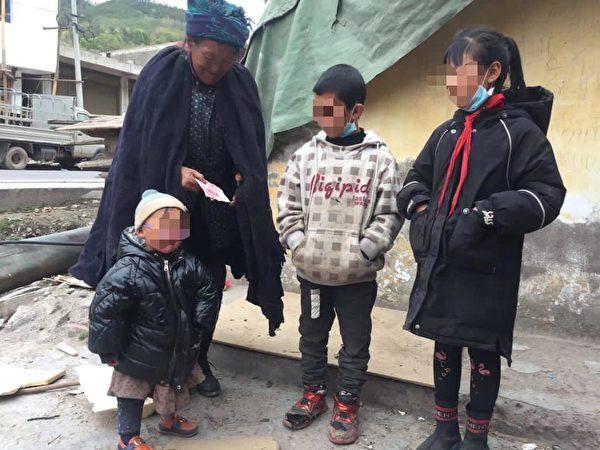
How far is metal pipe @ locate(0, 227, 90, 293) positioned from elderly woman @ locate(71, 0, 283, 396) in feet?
6.70

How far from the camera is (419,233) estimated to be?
79.8 inches

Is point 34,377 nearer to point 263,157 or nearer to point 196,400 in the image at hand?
point 196,400

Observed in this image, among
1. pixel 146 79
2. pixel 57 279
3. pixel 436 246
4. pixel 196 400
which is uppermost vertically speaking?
pixel 146 79

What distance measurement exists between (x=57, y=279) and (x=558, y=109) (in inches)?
161

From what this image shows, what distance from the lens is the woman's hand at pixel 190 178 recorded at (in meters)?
2.29

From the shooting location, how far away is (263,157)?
8.32ft

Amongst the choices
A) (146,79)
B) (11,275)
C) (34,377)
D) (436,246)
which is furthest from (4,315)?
(436,246)

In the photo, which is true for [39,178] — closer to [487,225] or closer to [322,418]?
[322,418]

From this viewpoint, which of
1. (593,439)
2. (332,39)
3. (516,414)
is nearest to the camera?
(593,439)

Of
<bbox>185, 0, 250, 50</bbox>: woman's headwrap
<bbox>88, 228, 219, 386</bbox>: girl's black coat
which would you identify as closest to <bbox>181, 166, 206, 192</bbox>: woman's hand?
<bbox>88, 228, 219, 386</bbox>: girl's black coat

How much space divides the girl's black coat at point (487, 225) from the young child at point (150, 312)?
36.9 inches

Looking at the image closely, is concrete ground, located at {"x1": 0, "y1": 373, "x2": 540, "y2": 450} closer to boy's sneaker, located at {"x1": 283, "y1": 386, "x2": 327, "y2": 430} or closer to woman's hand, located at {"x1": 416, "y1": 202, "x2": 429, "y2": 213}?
boy's sneaker, located at {"x1": 283, "y1": 386, "x2": 327, "y2": 430}

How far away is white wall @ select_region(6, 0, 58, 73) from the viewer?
21156 mm

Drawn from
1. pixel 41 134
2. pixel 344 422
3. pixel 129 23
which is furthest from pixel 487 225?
pixel 129 23
